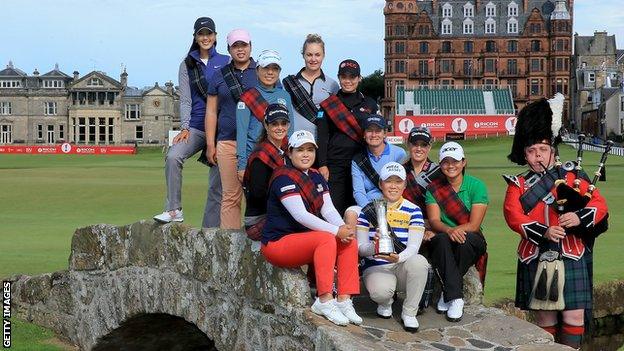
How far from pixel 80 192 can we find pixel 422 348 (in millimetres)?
24807

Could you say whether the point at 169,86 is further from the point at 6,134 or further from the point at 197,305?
the point at 197,305

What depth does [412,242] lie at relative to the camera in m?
7.50

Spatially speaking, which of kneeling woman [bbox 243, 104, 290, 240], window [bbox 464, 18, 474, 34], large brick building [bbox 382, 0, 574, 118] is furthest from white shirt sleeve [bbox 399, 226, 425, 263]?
window [bbox 464, 18, 474, 34]

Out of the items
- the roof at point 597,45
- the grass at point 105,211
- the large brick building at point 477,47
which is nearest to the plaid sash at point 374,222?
the grass at point 105,211

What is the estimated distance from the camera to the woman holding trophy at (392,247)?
7.39 m

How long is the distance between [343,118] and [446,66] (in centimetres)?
10087

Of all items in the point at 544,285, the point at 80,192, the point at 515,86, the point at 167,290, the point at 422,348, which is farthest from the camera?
the point at 515,86

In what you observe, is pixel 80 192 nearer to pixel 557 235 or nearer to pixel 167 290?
pixel 167 290

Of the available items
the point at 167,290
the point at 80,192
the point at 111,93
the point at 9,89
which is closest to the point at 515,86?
the point at 111,93

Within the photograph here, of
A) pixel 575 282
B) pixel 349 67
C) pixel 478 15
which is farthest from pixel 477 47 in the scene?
pixel 575 282

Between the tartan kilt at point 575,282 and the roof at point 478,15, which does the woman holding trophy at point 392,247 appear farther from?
the roof at point 478,15

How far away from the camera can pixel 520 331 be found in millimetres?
7480

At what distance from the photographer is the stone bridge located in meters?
7.32

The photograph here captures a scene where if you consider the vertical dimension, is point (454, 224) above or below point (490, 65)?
below
